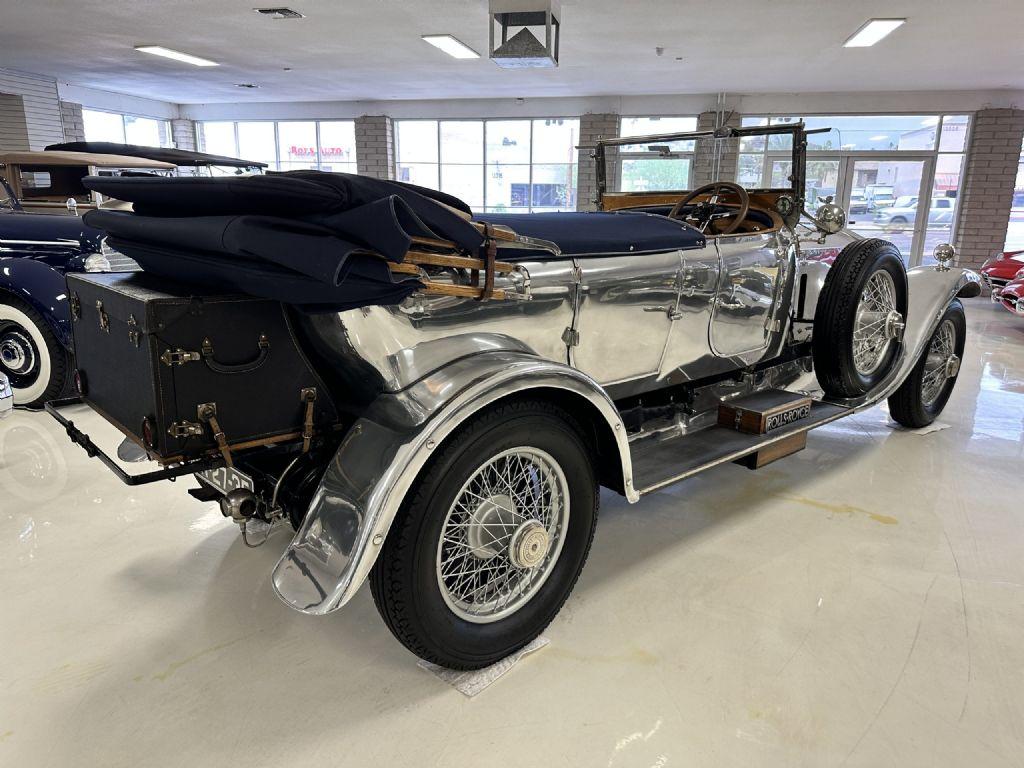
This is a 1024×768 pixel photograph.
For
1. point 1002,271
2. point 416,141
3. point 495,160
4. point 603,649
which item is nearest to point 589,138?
point 495,160

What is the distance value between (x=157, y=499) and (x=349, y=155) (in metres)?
13.8

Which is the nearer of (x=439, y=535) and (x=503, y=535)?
(x=439, y=535)

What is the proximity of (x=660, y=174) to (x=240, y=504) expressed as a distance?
3409mm

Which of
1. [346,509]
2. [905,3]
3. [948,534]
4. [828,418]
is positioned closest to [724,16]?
[905,3]

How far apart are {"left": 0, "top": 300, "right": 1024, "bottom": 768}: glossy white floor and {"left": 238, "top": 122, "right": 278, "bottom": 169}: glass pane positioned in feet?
48.2

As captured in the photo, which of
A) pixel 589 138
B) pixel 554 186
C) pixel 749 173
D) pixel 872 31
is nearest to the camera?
pixel 749 173

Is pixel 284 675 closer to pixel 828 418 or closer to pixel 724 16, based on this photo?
pixel 828 418

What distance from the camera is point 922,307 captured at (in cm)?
391

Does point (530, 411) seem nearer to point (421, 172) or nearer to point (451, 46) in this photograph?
point (451, 46)

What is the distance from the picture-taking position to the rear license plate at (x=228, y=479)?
1.91m

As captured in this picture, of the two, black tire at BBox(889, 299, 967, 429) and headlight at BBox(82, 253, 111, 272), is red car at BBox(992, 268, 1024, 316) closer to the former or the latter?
black tire at BBox(889, 299, 967, 429)

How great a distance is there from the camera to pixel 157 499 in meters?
3.22

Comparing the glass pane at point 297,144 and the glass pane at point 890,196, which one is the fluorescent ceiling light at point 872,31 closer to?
the glass pane at point 890,196

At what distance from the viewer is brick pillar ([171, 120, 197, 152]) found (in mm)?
16031
